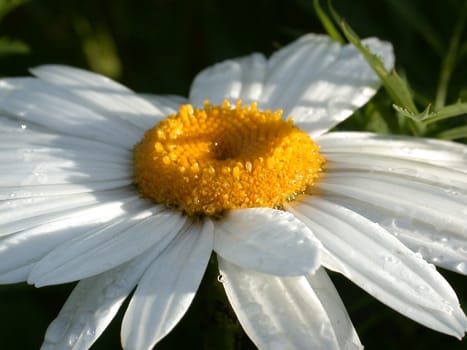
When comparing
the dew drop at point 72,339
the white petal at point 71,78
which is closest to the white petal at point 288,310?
the dew drop at point 72,339

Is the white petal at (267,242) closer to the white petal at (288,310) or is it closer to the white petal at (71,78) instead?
the white petal at (288,310)

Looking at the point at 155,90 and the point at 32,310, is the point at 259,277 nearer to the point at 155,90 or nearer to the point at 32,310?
the point at 32,310

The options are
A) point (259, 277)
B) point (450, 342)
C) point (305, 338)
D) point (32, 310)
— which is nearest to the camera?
point (305, 338)

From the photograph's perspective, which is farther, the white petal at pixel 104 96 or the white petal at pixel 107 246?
the white petal at pixel 104 96

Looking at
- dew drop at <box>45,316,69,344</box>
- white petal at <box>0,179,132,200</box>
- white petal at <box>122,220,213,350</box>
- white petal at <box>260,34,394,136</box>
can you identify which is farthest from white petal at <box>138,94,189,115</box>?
dew drop at <box>45,316,69,344</box>

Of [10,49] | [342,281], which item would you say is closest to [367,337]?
[342,281]

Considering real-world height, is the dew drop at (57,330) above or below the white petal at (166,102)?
below

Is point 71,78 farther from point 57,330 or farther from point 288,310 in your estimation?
point 288,310
